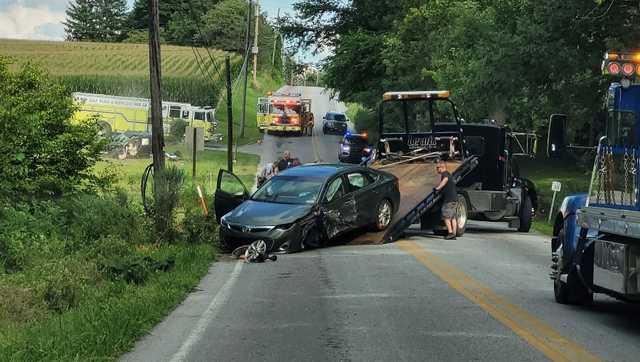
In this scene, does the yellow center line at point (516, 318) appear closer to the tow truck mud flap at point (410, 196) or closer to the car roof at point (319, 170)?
the tow truck mud flap at point (410, 196)

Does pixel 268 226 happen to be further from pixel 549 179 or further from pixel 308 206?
pixel 549 179

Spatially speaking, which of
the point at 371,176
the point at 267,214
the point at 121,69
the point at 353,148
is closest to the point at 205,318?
the point at 267,214

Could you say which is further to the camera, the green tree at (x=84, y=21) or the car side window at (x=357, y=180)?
the green tree at (x=84, y=21)

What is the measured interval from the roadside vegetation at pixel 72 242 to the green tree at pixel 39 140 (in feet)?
0.11

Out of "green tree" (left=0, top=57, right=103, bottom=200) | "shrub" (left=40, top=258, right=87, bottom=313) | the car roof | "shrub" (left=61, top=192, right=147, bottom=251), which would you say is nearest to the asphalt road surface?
"shrub" (left=40, top=258, right=87, bottom=313)

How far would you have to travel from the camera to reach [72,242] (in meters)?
18.5

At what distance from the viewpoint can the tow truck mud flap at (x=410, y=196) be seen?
1788cm

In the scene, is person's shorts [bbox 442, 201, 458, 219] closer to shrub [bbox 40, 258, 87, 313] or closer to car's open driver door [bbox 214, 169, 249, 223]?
car's open driver door [bbox 214, 169, 249, 223]

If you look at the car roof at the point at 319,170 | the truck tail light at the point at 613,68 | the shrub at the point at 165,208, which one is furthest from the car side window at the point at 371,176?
the truck tail light at the point at 613,68

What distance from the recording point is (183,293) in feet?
36.6

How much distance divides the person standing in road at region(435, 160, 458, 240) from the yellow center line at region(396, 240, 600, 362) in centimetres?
483

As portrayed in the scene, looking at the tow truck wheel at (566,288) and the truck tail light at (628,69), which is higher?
the truck tail light at (628,69)

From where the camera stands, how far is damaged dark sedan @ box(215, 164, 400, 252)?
15.9 m

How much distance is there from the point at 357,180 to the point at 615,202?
9.90m
